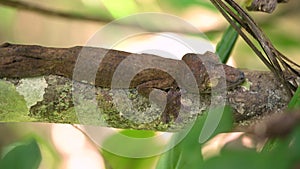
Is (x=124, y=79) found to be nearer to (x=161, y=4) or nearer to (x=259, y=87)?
(x=259, y=87)

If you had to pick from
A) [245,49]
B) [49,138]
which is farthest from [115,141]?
[49,138]

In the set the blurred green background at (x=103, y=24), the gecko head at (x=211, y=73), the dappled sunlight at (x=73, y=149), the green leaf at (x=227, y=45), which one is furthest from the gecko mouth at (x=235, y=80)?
the dappled sunlight at (x=73, y=149)

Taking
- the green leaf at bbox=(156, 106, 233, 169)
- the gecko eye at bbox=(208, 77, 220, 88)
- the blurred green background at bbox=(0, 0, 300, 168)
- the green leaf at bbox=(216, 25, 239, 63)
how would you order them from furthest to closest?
the blurred green background at bbox=(0, 0, 300, 168), the green leaf at bbox=(216, 25, 239, 63), the gecko eye at bbox=(208, 77, 220, 88), the green leaf at bbox=(156, 106, 233, 169)

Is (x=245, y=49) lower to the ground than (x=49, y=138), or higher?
higher

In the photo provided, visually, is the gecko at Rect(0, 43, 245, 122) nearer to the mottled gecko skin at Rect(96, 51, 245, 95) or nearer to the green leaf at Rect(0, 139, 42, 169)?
the mottled gecko skin at Rect(96, 51, 245, 95)

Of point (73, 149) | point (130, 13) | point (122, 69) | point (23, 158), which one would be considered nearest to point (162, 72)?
point (122, 69)

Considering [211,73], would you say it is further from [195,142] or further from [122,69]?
[195,142]

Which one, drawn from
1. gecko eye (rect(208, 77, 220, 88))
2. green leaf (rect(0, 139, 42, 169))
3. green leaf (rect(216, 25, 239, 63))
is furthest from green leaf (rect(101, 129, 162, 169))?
green leaf (rect(0, 139, 42, 169))

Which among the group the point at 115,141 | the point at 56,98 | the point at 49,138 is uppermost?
the point at 56,98
